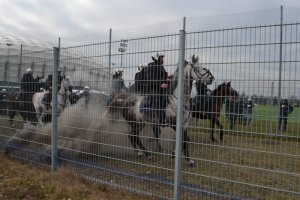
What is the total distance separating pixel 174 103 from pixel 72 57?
2529 mm

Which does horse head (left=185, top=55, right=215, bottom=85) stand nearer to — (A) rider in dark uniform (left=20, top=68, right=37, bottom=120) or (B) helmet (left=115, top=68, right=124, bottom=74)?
(B) helmet (left=115, top=68, right=124, bottom=74)

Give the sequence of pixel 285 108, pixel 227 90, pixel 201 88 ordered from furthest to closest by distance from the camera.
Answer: pixel 201 88
pixel 227 90
pixel 285 108

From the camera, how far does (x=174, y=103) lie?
625 cm

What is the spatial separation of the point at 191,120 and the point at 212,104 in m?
0.46

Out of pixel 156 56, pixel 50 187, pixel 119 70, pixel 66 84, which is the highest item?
pixel 156 56

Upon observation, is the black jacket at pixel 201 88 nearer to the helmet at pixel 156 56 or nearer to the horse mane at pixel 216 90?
the horse mane at pixel 216 90

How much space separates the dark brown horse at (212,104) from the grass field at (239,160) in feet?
0.36

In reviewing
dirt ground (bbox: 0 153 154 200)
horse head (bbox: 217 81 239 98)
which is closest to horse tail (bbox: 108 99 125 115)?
dirt ground (bbox: 0 153 154 200)

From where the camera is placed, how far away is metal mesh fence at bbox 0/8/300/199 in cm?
480

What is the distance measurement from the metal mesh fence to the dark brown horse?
2cm

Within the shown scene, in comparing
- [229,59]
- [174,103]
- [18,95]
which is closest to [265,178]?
[174,103]

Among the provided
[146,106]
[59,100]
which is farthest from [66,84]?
[146,106]

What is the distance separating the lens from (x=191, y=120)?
591cm

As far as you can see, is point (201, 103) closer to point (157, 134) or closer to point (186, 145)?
point (186, 145)
